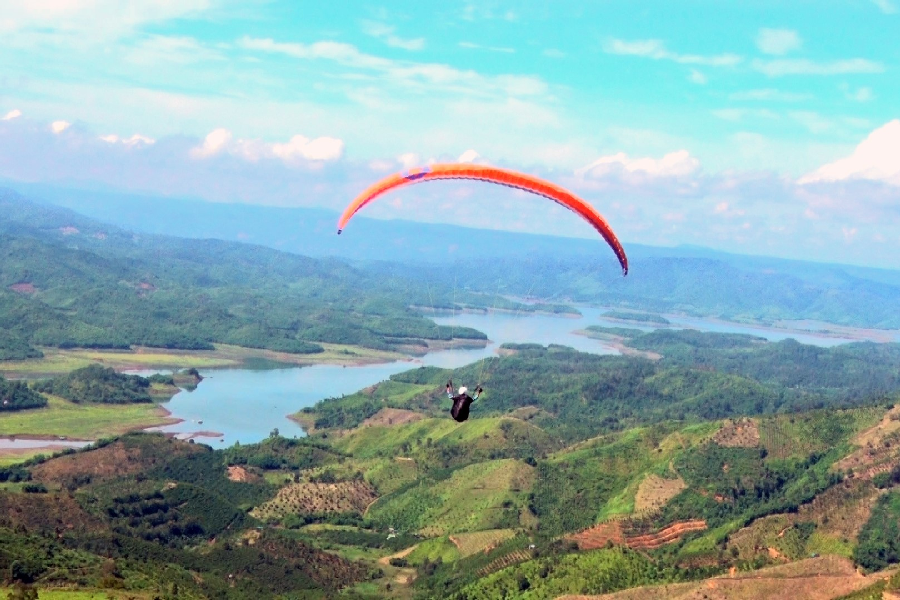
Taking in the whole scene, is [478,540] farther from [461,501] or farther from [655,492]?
[655,492]

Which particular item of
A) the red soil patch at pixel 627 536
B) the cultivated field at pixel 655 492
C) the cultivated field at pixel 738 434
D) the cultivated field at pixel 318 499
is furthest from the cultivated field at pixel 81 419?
the cultivated field at pixel 738 434

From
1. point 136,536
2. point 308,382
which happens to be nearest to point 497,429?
point 136,536

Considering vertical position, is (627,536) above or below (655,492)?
below

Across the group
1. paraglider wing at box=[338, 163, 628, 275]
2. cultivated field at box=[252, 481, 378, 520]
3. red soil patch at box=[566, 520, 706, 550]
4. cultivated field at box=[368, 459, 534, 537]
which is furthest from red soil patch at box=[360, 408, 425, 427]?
paraglider wing at box=[338, 163, 628, 275]

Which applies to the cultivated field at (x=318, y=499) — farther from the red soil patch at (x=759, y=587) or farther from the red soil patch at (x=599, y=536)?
the red soil patch at (x=759, y=587)

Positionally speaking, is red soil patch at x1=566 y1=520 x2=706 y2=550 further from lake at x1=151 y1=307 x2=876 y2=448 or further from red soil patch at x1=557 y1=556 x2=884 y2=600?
lake at x1=151 y1=307 x2=876 y2=448

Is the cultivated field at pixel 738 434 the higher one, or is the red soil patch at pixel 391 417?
the cultivated field at pixel 738 434

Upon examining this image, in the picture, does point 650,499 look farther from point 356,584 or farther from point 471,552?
point 356,584

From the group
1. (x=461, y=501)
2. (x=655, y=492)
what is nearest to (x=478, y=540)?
(x=461, y=501)
